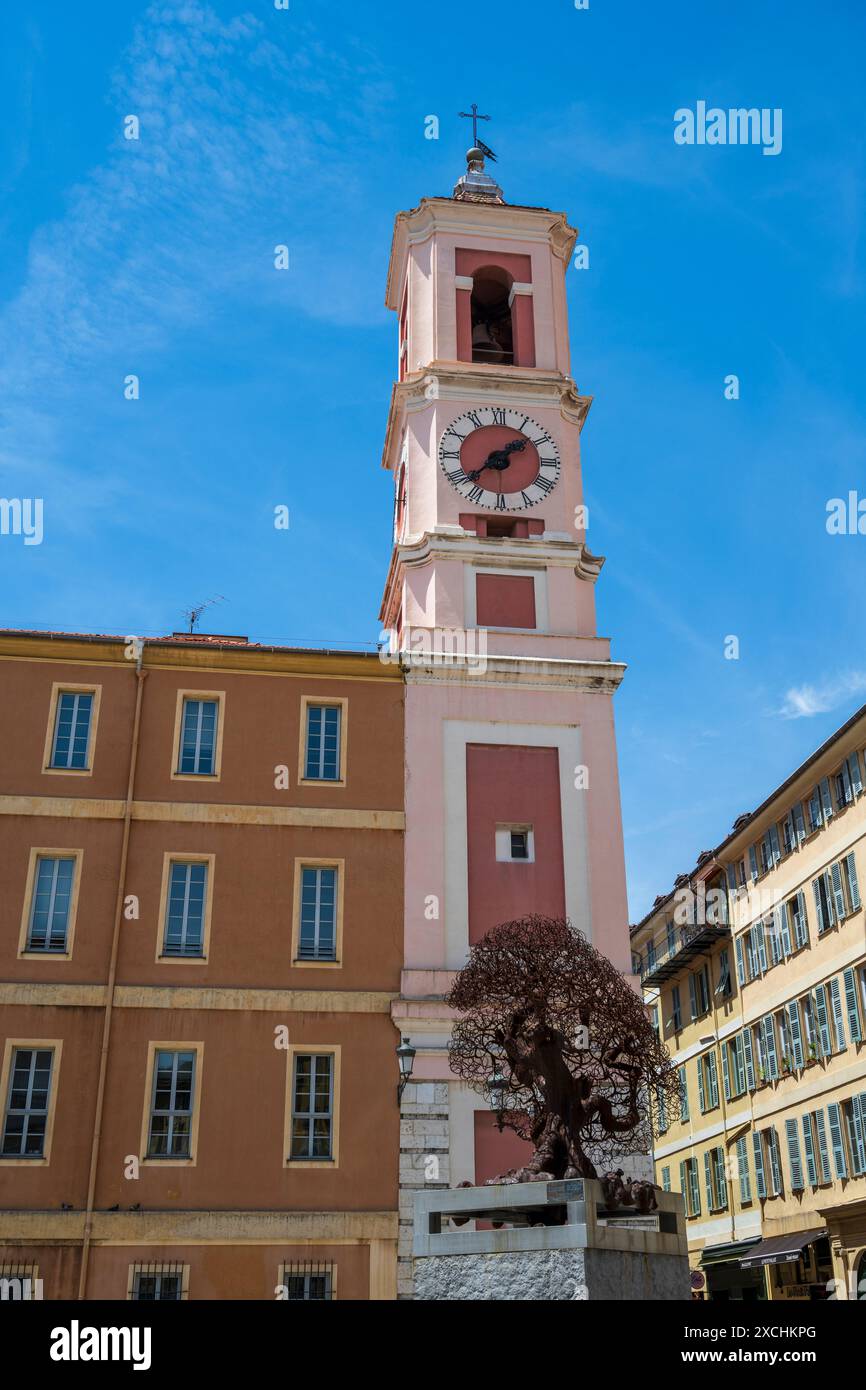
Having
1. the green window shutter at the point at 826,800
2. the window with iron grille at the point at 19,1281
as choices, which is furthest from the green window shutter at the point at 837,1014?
the window with iron grille at the point at 19,1281

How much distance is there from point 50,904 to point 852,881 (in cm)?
1924

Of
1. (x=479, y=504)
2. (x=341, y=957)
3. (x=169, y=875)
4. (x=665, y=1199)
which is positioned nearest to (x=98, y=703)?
(x=169, y=875)

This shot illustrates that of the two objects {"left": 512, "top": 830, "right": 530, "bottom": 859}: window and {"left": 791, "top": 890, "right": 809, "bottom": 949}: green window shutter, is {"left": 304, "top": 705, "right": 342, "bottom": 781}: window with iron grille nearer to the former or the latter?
{"left": 512, "top": 830, "right": 530, "bottom": 859}: window

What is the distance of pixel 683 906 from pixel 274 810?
78.2 feet

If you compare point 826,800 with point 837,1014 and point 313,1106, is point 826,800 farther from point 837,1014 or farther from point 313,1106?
point 313,1106

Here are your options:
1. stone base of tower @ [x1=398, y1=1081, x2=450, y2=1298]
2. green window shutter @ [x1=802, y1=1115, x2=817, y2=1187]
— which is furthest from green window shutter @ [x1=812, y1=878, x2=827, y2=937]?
stone base of tower @ [x1=398, y1=1081, x2=450, y2=1298]

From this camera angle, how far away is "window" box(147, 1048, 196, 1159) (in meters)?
24.1

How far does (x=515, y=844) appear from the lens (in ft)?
91.1

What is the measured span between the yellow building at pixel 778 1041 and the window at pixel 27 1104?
12198mm

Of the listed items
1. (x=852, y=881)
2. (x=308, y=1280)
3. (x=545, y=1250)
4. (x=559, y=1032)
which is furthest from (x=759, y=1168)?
(x=545, y=1250)

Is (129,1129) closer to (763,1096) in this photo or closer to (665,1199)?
(665,1199)

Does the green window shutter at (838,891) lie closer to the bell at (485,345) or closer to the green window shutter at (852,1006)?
the green window shutter at (852,1006)

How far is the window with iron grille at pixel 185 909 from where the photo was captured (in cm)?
2580
